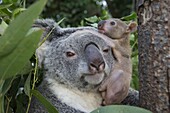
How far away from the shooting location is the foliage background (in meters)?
1.94

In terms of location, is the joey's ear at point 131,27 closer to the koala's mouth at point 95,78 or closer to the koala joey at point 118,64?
the koala joey at point 118,64

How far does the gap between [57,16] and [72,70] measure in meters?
7.67

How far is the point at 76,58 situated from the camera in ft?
7.36

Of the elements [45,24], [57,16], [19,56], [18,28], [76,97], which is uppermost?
[18,28]

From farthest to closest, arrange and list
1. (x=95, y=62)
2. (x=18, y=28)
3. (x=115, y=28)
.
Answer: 1. (x=115, y=28)
2. (x=95, y=62)
3. (x=18, y=28)

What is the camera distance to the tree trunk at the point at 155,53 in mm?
1621

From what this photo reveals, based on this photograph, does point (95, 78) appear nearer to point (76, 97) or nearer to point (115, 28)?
point (76, 97)

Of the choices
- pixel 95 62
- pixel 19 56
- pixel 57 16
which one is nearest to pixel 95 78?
pixel 95 62

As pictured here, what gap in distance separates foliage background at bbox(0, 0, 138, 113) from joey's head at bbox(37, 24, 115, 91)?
0.15 m

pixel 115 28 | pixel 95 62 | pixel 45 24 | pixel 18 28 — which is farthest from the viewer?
pixel 45 24

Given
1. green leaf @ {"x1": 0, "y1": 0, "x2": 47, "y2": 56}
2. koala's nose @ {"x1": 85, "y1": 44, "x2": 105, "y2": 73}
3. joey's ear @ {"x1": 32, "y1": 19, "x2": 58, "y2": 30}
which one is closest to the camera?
green leaf @ {"x1": 0, "y1": 0, "x2": 47, "y2": 56}

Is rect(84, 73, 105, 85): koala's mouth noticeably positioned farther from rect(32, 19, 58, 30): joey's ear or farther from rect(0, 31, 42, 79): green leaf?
rect(0, 31, 42, 79): green leaf

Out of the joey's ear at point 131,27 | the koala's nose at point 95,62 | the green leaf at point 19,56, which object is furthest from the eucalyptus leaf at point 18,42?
the joey's ear at point 131,27

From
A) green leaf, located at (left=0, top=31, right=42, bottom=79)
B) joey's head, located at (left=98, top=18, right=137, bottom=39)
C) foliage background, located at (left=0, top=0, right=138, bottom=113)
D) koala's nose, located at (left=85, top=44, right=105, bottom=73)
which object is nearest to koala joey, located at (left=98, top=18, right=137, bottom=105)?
joey's head, located at (left=98, top=18, right=137, bottom=39)
